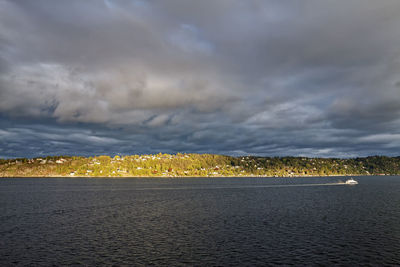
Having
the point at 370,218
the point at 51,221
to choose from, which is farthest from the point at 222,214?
the point at 51,221

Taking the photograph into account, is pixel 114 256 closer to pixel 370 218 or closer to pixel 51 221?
pixel 51 221

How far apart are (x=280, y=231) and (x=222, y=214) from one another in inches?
1225

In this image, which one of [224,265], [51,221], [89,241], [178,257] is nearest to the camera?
[224,265]

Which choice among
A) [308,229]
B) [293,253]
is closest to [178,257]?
[293,253]

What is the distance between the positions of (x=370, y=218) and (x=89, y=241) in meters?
82.8

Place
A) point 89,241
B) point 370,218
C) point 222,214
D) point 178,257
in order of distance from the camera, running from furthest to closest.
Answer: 1. point 222,214
2. point 370,218
3. point 89,241
4. point 178,257

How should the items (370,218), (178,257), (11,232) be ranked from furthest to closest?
(370,218), (11,232), (178,257)

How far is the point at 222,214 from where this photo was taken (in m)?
96.4

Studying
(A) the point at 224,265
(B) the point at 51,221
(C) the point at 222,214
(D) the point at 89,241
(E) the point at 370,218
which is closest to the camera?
(A) the point at 224,265

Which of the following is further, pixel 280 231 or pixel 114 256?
pixel 280 231

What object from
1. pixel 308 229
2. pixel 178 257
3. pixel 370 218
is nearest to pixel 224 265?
pixel 178 257

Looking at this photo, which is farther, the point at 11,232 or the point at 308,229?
the point at 308,229

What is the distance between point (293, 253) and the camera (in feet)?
163

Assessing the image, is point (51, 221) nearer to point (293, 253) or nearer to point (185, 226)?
point (185, 226)
